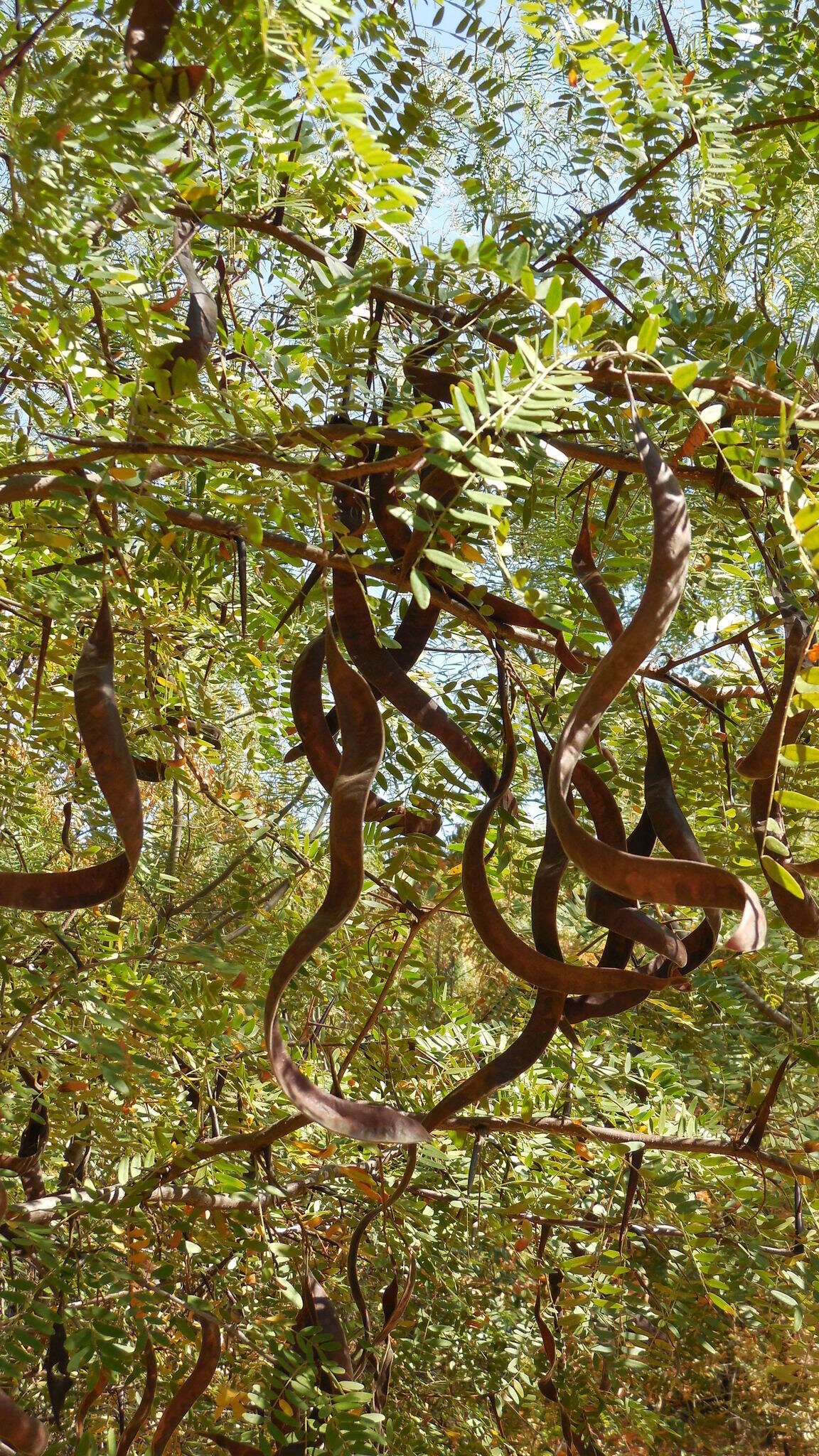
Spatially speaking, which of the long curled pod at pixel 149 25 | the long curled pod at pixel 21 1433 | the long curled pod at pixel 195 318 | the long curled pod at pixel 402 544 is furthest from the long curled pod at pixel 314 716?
the long curled pod at pixel 21 1433

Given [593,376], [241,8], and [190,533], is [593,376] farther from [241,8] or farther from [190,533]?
[190,533]

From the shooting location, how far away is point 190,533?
188cm

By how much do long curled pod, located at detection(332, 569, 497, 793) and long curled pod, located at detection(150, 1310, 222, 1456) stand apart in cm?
120

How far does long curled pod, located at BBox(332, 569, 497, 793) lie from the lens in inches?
41.7

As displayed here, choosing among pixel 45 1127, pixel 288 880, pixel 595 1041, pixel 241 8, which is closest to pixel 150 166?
pixel 241 8

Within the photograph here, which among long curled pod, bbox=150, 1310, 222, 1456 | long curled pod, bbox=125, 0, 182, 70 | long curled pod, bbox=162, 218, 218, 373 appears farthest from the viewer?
long curled pod, bbox=150, 1310, 222, 1456

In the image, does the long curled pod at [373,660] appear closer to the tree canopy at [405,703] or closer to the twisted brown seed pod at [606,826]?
the tree canopy at [405,703]

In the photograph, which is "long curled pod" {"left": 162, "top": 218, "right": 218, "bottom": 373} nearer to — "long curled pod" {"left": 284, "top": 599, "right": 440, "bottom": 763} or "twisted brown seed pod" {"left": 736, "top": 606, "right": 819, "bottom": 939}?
"long curled pod" {"left": 284, "top": 599, "right": 440, "bottom": 763}

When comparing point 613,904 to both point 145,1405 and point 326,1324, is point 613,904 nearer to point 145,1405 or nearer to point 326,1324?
point 326,1324

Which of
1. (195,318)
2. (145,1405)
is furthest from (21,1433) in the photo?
(195,318)

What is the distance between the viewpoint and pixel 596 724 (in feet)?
2.49

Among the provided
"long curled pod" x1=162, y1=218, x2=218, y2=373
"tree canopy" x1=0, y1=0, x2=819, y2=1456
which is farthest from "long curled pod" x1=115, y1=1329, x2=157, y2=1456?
"long curled pod" x1=162, y1=218, x2=218, y2=373

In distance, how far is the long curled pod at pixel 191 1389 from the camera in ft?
5.47

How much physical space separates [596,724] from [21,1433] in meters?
1.21
